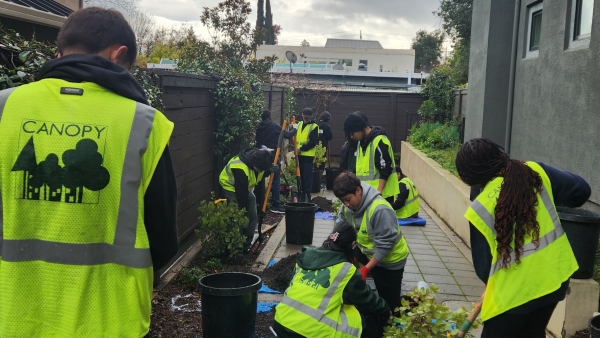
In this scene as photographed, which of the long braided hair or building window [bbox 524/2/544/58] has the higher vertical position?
building window [bbox 524/2/544/58]

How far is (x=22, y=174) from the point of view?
173 cm

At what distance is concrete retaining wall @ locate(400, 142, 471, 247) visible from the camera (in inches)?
327

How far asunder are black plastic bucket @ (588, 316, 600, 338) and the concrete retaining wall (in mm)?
5021

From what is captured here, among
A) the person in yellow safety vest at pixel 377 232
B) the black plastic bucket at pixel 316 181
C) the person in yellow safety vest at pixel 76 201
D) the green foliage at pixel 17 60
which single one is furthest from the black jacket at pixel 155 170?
the black plastic bucket at pixel 316 181

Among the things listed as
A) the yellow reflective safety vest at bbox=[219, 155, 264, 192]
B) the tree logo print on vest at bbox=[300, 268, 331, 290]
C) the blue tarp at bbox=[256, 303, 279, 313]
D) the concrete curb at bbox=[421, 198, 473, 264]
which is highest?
the yellow reflective safety vest at bbox=[219, 155, 264, 192]

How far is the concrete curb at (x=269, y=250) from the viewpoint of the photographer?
6.78 metres

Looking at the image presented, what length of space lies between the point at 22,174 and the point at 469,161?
7.10 feet

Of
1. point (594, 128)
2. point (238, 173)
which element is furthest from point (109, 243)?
point (594, 128)

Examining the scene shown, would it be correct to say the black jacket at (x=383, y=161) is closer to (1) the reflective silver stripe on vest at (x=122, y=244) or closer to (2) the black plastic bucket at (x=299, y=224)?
(2) the black plastic bucket at (x=299, y=224)

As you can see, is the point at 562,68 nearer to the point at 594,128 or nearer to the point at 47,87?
the point at 594,128

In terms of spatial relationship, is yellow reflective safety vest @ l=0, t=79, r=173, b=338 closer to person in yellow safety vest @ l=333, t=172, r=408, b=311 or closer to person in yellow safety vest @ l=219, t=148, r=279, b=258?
person in yellow safety vest @ l=333, t=172, r=408, b=311

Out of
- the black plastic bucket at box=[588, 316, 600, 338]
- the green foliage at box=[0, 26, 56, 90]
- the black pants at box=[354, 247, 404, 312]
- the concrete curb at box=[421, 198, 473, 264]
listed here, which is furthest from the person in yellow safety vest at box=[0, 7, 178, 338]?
the concrete curb at box=[421, 198, 473, 264]

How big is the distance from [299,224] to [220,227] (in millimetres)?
1618

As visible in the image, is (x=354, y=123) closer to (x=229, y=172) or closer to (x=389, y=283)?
(x=229, y=172)
